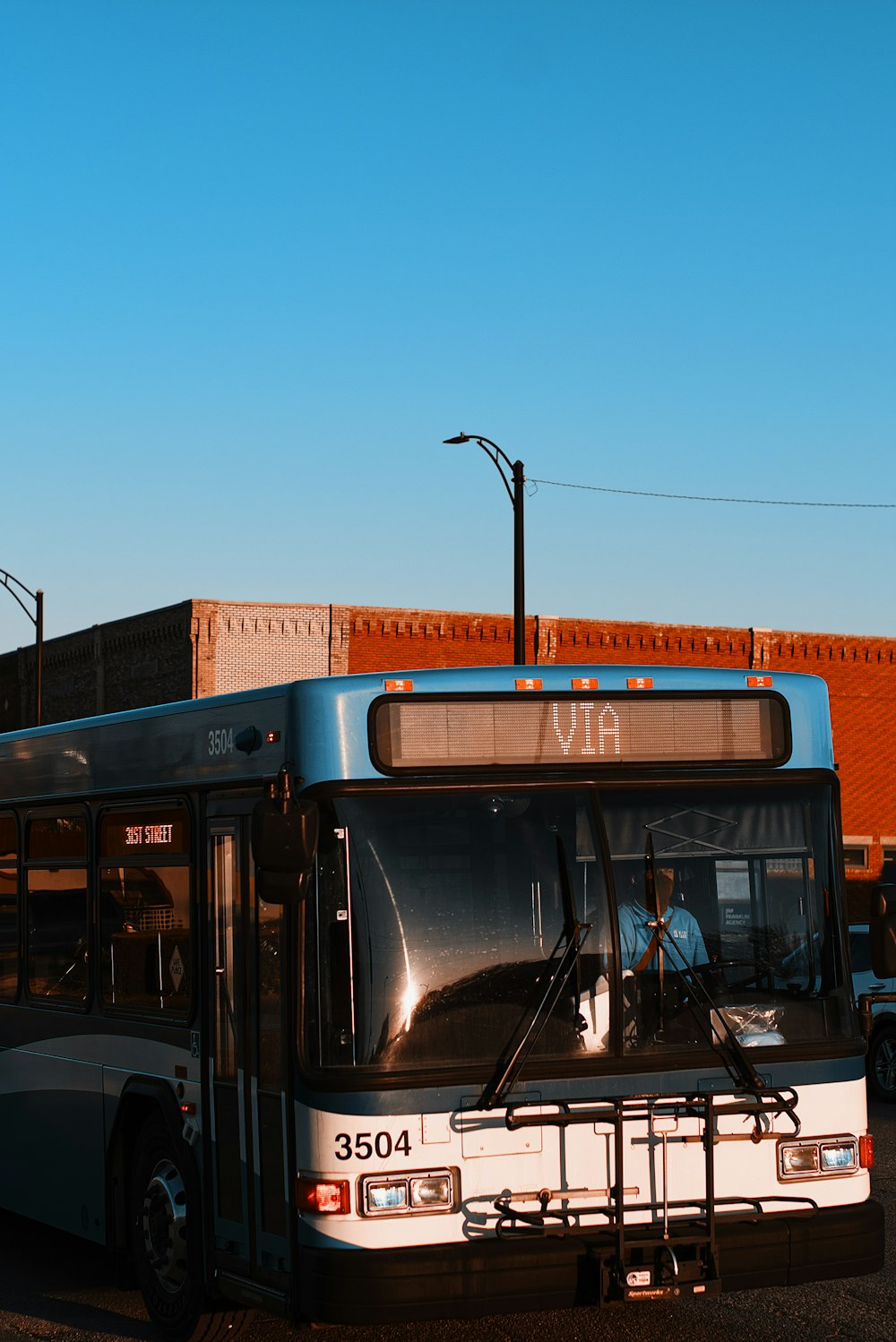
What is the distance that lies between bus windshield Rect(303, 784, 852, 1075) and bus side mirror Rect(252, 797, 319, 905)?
31 cm

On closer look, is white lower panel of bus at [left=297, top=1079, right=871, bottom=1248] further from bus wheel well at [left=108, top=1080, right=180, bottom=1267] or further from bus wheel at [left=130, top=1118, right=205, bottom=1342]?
bus wheel well at [left=108, top=1080, right=180, bottom=1267]

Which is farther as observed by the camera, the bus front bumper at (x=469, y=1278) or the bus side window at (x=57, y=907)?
the bus side window at (x=57, y=907)

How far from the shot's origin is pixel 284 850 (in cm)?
631

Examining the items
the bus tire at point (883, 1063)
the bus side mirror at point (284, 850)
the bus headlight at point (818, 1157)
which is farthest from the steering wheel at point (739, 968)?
the bus tire at point (883, 1063)

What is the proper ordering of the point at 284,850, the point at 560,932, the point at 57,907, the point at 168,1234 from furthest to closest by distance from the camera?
the point at 57,907 < the point at 168,1234 < the point at 560,932 < the point at 284,850

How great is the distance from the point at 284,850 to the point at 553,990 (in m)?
1.24

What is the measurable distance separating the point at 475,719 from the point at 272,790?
92cm

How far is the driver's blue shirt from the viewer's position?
6773mm

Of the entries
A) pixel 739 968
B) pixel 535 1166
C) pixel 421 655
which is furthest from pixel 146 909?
pixel 421 655

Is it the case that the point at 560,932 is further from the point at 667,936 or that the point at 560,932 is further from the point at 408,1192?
the point at 408,1192

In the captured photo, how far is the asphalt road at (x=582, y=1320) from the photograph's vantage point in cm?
752

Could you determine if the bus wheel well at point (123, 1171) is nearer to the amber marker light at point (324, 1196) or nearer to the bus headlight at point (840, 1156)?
the amber marker light at point (324, 1196)

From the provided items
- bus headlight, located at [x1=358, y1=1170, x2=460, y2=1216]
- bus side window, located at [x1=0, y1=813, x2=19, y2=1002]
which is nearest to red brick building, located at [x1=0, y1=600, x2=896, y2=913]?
bus side window, located at [x1=0, y1=813, x2=19, y2=1002]

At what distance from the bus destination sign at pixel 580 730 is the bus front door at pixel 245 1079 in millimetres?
892
